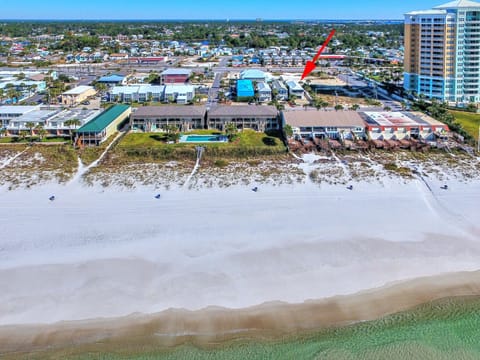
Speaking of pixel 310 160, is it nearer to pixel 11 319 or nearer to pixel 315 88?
pixel 11 319

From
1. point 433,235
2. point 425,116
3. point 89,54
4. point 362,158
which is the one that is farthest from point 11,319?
point 89,54

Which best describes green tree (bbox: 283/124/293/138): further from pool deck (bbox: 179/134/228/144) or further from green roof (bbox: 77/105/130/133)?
green roof (bbox: 77/105/130/133)

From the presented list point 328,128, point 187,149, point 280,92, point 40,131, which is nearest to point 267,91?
point 280,92

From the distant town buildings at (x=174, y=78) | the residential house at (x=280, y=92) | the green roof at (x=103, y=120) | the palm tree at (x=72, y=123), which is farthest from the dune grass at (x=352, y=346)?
the distant town buildings at (x=174, y=78)

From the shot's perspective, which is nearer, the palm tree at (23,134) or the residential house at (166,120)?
the palm tree at (23,134)

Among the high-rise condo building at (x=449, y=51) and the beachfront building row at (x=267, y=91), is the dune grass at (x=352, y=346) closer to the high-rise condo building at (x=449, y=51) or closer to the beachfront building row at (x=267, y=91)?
the beachfront building row at (x=267, y=91)

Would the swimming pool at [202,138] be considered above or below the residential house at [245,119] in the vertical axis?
below
